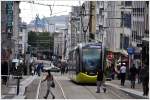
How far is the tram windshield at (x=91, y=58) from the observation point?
40.5 m

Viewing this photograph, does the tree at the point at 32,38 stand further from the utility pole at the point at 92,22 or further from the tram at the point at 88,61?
the tram at the point at 88,61

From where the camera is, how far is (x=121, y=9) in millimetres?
74500

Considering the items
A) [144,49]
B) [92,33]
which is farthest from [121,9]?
[92,33]

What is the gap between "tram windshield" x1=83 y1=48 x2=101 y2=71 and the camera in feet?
133

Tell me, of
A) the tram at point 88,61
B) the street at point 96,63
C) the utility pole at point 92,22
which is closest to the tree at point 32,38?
the street at point 96,63

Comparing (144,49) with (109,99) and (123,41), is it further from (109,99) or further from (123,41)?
(109,99)

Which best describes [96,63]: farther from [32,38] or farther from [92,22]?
[32,38]

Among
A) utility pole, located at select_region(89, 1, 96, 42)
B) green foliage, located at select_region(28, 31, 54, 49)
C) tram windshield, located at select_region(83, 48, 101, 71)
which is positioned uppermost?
utility pole, located at select_region(89, 1, 96, 42)

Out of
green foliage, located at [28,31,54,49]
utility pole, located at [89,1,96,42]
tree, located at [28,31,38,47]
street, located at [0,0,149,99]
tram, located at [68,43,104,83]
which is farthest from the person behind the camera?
green foliage, located at [28,31,54,49]

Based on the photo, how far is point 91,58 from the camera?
40656mm

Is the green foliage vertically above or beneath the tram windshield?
beneath

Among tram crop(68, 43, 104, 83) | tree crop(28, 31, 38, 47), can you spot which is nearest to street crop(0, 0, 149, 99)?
tram crop(68, 43, 104, 83)

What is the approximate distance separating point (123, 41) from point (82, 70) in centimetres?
3283

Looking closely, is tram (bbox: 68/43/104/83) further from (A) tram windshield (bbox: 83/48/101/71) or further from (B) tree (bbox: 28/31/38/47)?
(B) tree (bbox: 28/31/38/47)
